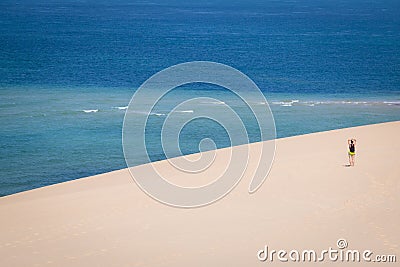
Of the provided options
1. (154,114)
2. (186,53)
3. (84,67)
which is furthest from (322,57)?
(154,114)

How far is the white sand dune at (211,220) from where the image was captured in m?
22.0

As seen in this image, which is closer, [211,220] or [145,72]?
[211,220]

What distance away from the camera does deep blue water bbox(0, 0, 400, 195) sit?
146 feet

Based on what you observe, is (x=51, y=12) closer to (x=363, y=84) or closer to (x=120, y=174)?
(x=363, y=84)

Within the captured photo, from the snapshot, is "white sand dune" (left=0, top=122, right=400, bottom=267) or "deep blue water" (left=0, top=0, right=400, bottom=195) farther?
"deep blue water" (left=0, top=0, right=400, bottom=195)

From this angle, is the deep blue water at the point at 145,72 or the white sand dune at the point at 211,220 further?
the deep blue water at the point at 145,72

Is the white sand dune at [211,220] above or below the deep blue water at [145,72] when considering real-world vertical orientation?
below

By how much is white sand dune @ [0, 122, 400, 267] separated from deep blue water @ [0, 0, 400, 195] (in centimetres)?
1053

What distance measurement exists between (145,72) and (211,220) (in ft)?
168

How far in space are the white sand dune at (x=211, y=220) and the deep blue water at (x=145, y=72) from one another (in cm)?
1053

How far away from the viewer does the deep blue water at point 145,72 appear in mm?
44438

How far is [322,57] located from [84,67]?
25.6m

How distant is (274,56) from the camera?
87.3m

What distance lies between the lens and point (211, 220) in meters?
24.8
